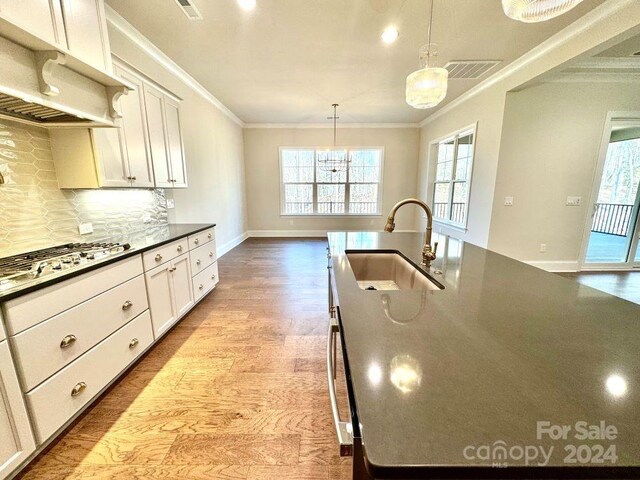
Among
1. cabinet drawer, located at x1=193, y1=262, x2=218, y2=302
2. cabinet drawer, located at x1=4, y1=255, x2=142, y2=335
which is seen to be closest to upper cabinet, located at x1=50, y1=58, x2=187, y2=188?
cabinet drawer, located at x1=4, y1=255, x2=142, y2=335

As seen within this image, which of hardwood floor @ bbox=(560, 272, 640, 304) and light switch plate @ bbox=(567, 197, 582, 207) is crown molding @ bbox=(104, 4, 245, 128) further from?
hardwood floor @ bbox=(560, 272, 640, 304)

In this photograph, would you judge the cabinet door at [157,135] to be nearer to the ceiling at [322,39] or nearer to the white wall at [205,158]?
the white wall at [205,158]

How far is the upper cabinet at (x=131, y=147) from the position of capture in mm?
1805

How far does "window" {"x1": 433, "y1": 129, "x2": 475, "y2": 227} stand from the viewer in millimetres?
4363

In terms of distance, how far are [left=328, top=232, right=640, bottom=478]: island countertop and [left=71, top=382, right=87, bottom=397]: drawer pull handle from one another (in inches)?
61.0

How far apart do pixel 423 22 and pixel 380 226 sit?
4724 mm

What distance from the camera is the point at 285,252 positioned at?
517 cm

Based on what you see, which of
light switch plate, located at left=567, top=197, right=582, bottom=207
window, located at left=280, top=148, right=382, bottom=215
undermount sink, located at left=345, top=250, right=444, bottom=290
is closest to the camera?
undermount sink, located at left=345, top=250, right=444, bottom=290

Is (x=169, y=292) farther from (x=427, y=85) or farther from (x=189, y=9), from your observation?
(x=427, y=85)

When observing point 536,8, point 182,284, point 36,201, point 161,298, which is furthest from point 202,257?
point 536,8

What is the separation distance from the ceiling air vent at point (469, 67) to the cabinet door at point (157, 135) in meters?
3.40

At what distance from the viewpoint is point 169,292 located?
222cm

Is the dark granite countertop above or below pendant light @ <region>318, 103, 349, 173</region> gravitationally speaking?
below

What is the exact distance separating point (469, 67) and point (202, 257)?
162 inches
